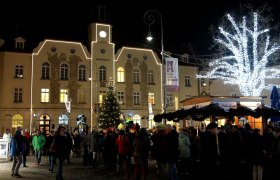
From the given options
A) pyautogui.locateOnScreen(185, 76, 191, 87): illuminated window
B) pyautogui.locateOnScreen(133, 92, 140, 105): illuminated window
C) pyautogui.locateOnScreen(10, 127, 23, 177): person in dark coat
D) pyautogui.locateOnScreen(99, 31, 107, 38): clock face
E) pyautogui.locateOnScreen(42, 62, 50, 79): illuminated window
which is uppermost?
pyautogui.locateOnScreen(99, 31, 107, 38): clock face

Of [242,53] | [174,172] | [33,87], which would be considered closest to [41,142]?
[174,172]

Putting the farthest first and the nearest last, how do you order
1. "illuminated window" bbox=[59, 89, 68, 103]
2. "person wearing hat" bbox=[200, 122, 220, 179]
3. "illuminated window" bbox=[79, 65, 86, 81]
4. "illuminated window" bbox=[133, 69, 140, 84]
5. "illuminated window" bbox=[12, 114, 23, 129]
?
"illuminated window" bbox=[133, 69, 140, 84] → "illuminated window" bbox=[79, 65, 86, 81] → "illuminated window" bbox=[59, 89, 68, 103] → "illuminated window" bbox=[12, 114, 23, 129] → "person wearing hat" bbox=[200, 122, 220, 179]

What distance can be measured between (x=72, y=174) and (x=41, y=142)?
4914mm

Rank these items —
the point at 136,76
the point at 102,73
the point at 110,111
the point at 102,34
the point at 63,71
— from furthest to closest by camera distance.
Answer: the point at 136,76 → the point at 102,34 → the point at 102,73 → the point at 63,71 → the point at 110,111

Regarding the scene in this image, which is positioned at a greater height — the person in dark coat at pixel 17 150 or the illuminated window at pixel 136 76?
the illuminated window at pixel 136 76

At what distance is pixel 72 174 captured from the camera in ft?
52.0

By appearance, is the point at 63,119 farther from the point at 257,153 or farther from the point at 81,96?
the point at 257,153

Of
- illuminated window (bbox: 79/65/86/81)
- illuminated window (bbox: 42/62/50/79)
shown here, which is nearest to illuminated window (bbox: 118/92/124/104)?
illuminated window (bbox: 79/65/86/81)

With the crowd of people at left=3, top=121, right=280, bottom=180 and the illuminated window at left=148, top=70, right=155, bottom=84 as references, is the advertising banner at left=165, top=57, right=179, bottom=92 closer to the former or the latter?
the crowd of people at left=3, top=121, right=280, bottom=180

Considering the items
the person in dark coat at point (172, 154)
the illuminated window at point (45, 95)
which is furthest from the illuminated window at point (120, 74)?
the person in dark coat at point (172, 154)

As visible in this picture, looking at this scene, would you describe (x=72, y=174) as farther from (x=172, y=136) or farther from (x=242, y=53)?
(x=242, y=53)

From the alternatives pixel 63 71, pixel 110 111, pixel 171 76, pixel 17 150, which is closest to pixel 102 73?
pixel 63 71

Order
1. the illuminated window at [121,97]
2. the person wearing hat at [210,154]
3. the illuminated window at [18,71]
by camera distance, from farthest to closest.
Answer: the illuminated window at [121,97], the illuminated window at [18,71], the person wearing hat at [210,154]

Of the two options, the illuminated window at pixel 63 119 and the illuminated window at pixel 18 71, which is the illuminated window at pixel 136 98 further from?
the illuminated window at pixel 18 71
